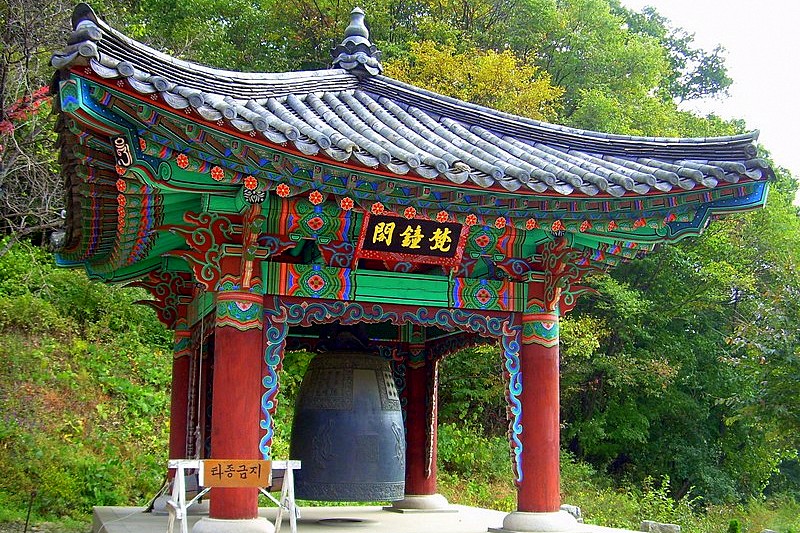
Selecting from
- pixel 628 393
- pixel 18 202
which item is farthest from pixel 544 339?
pixel 628 393

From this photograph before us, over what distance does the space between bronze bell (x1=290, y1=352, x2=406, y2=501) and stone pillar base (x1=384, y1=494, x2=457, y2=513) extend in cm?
197

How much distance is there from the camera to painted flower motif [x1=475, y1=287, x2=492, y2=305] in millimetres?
7893

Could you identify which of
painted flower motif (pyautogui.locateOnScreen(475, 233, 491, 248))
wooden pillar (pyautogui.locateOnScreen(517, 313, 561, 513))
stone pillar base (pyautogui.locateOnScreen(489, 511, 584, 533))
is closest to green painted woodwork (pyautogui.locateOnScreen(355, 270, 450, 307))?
painted flower motif (pyautogui.locateOnScreen(475, 233, 491, 248))

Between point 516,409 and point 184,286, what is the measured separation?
4.01 meters

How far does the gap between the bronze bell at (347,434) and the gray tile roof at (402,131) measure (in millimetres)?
2497

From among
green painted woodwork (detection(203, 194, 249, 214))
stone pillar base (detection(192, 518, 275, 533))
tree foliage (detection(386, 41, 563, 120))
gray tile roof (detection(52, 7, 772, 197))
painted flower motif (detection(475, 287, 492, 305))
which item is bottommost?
stone pillar base (detection(192, 518, 275, 533))

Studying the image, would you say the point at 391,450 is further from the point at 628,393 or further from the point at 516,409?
the point at 628,393

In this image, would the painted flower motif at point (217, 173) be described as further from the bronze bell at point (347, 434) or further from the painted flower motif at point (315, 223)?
the bronze bell at point (347, 434)

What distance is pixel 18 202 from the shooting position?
57.5ft

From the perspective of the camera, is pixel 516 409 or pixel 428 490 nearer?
pixel 516 409

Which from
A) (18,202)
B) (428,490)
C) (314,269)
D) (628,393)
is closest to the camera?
(314,269)

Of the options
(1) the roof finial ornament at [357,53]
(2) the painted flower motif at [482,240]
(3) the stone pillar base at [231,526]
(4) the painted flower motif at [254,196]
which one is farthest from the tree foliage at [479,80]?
(3) the stone pillar base at [231,526]

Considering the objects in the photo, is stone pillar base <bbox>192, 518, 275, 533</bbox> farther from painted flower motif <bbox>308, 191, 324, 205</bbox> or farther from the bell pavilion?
painted flower motif <bbox>308, 191, 324, 205</bbox>

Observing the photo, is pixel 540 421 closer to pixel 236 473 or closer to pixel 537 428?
pixel 537 428
